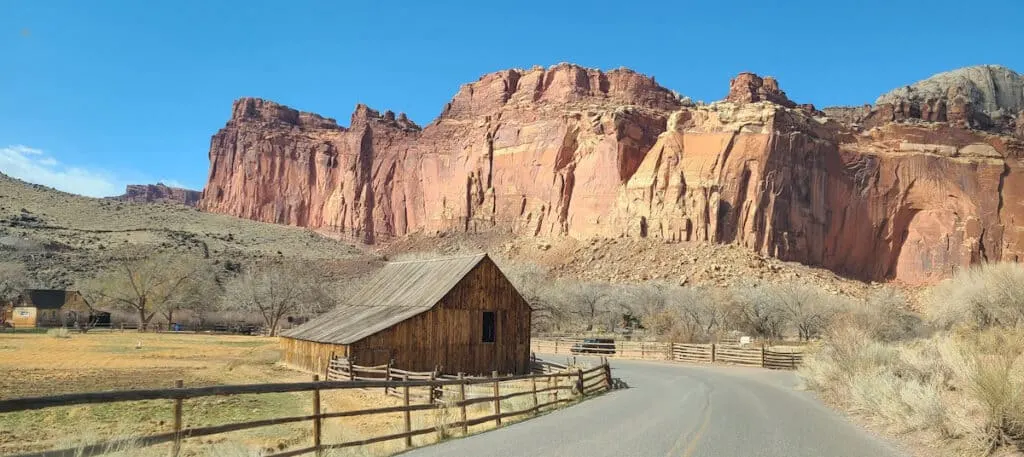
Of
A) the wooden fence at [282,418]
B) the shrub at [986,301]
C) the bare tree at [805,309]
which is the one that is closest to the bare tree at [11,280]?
the wooden fence at [282,418]

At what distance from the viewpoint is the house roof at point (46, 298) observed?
52.9m

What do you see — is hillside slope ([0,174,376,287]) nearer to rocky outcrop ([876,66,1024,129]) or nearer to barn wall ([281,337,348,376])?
barn wall ([281,337,348,376])

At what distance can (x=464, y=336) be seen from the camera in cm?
2592

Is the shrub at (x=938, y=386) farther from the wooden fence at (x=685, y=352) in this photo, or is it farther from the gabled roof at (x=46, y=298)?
the gabled roof at (x=46, y=298)

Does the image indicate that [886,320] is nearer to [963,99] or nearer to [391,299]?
[391,299]

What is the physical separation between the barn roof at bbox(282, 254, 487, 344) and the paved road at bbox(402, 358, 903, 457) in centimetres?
845

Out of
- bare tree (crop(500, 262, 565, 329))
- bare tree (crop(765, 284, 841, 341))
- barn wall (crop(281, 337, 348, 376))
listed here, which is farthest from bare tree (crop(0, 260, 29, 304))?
bare tree (crop(765, 284, 841, 341))

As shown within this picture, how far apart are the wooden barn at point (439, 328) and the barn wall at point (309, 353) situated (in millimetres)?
36

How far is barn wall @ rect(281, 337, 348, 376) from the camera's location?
25.5m

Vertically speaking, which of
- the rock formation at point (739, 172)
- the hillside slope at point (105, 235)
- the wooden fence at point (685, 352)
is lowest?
the wooden fence at point (685, 352)

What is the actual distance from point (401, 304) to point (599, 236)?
57516mm

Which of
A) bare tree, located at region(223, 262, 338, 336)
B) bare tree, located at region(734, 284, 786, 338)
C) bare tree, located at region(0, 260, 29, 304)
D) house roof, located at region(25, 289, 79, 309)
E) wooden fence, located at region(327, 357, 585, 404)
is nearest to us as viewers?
wooden fence, located at region(327, 357, 585, 404)

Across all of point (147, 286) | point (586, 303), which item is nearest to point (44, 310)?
point (147, 286)

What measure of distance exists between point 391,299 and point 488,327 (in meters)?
4.74
